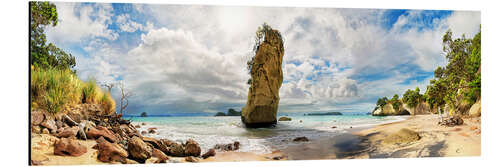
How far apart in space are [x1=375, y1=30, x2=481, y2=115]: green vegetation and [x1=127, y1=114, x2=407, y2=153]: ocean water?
2.29 ft

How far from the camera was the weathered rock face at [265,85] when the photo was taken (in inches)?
203

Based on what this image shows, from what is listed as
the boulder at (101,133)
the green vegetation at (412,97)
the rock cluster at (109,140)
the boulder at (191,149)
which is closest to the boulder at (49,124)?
the rock cluster at (109,140)

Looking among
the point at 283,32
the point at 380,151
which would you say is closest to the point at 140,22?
the point at 283,32

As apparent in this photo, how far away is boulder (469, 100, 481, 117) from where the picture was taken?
4754mm

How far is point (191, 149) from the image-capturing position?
14.0ft

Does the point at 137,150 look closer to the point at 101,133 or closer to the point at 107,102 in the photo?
the point at 101,133

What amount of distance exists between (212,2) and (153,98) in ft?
5.79

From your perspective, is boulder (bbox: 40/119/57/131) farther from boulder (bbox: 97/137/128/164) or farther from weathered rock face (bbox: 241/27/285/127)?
weathered rock face (bbox: 241/27/285/127)

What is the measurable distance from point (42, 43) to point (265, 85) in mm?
3788

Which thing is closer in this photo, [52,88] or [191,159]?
A: [52,88]

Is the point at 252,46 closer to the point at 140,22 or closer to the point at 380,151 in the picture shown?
the point at 140,22

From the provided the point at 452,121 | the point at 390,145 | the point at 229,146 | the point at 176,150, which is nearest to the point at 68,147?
the point at 176,150

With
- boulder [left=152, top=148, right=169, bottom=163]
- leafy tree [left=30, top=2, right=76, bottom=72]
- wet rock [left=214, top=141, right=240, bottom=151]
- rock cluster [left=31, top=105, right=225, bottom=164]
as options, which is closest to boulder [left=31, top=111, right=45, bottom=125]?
rock cluster [left=31, top=105, right=225, bottom=164]

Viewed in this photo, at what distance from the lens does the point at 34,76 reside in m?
3.67
